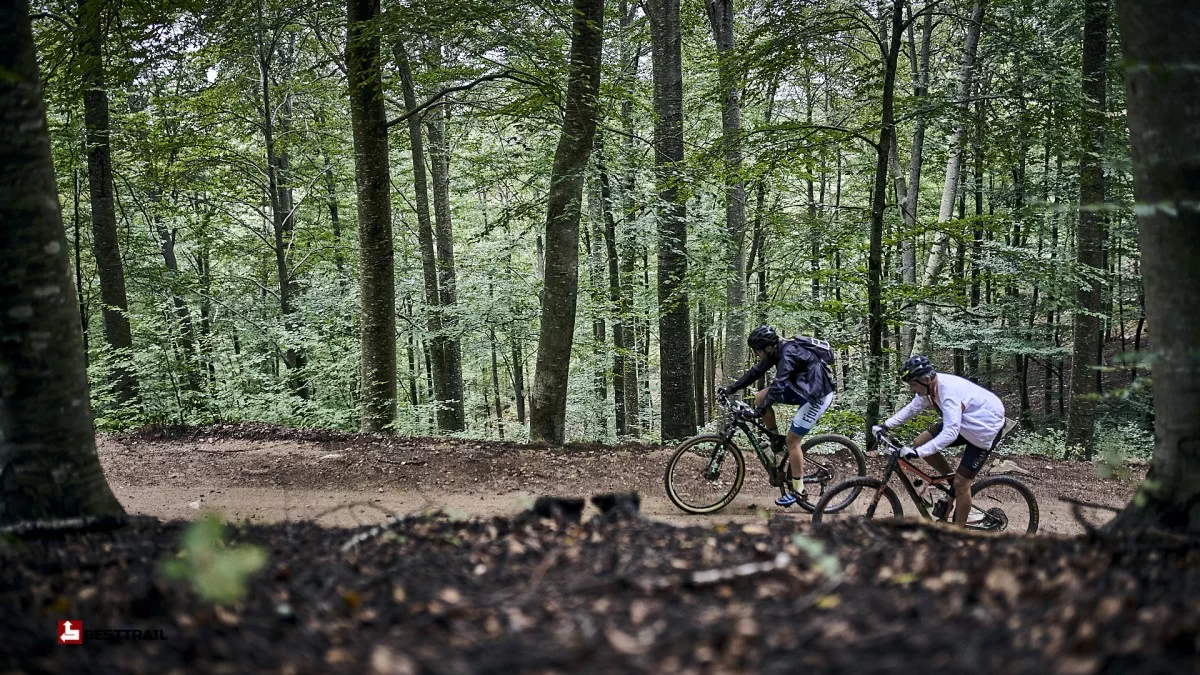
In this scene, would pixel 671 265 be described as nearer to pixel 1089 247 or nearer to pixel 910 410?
pixel 910 410

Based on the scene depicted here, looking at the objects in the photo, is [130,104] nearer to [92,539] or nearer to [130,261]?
[130,261]

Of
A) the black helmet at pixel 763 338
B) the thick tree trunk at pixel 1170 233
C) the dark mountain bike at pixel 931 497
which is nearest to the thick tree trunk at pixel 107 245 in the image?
the black helmet at pixel 763 338

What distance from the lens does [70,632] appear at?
2.32 meters

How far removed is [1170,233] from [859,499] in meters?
3.96

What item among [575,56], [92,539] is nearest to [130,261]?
[575,56]

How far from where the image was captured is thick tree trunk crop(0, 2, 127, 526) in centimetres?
377

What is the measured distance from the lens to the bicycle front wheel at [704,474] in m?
7.56

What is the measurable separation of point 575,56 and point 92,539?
26.8ft

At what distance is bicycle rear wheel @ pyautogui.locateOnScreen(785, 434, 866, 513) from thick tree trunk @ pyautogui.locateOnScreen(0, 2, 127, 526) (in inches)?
252

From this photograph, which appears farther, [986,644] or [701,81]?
[701,81]

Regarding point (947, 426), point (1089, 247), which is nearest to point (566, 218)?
point (947, 426)

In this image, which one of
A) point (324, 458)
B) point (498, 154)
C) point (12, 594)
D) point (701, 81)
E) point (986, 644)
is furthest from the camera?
point (701, 81)

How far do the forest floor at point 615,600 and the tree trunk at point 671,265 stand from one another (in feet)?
25.5

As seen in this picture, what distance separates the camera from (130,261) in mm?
15508
